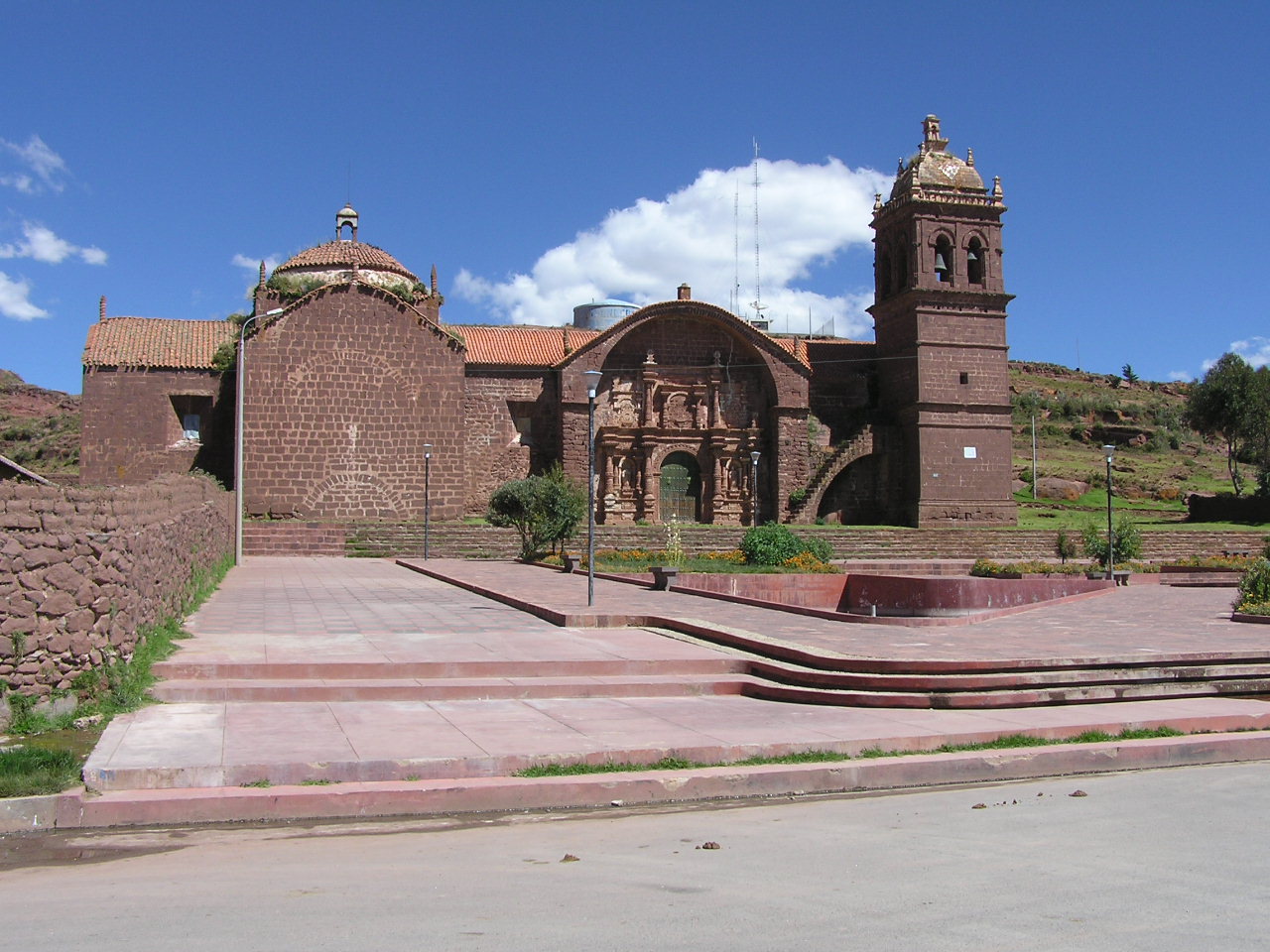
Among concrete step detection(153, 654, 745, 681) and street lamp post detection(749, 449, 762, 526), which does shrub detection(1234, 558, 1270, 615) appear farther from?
street lamp post detection(749, 449, 762, 526)

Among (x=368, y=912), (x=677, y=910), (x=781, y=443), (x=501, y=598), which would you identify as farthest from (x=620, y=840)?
(x=781, y=443)

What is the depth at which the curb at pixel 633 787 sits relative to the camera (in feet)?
18.5

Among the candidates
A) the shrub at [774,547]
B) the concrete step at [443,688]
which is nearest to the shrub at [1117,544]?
the shrub at [774,547]

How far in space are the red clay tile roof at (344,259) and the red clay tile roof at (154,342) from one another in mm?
3162

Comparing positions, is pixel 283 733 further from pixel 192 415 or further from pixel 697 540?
pixel 192 415

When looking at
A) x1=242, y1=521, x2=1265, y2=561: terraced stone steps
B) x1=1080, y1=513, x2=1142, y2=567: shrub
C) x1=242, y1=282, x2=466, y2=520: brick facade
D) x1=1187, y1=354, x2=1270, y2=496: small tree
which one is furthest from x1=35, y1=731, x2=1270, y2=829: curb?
x1=1187, y1=354, x2=1270, y2=496: small tree

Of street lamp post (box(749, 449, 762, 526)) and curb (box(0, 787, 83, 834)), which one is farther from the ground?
street lamp post (box(749, 449, 762, 526))

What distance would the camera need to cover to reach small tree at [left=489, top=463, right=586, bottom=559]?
24859mm

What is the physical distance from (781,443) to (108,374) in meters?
21.3

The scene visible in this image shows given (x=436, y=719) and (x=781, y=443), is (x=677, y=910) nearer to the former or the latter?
(x=436, y=719)

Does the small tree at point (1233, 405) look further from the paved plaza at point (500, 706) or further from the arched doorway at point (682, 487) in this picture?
the paved plaza at point (500, 706)

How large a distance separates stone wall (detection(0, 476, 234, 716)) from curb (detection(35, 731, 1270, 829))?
70.9 inches

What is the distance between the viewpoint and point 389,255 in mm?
36938

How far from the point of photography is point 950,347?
35.3 m
